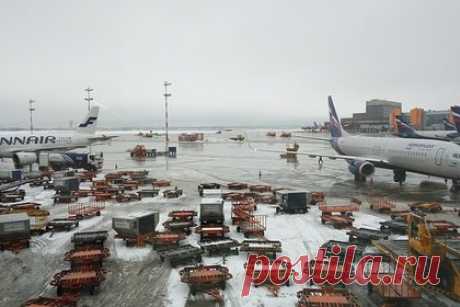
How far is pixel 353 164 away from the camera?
35.8m

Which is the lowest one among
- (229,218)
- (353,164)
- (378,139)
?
(229,218)

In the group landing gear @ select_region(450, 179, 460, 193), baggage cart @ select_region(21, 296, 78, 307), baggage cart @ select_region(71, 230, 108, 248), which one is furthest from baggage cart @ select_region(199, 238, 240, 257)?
landing gear @ select_region(450, 179, 460, 193)

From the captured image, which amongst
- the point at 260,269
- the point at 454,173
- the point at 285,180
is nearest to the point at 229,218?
the point at 260,269

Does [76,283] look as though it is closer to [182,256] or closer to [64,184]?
[182,256]

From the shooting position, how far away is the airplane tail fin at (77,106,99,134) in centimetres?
5478

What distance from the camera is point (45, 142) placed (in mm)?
49188

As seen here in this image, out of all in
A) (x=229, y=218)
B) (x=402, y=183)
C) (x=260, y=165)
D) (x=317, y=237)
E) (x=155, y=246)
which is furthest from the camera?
(x=260, y=165)

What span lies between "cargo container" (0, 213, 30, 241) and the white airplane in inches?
1085

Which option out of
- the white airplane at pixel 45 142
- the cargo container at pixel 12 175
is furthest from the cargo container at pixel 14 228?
the white airplane at pixel 45 142

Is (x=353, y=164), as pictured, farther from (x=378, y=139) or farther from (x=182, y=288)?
(x=182, y=288)

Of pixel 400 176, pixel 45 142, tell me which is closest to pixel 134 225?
pixel 400 176

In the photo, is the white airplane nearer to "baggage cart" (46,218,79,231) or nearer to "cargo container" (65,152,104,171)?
"cargo container" (65,152,104,171)

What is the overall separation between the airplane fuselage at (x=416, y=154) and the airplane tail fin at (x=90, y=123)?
40019 mm

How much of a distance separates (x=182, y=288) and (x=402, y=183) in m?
29.9
